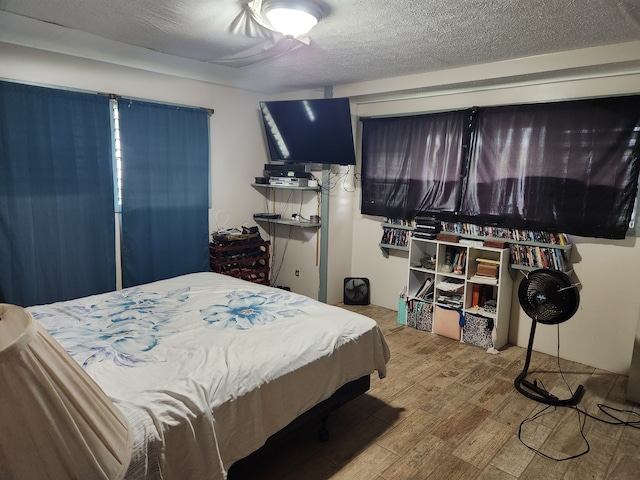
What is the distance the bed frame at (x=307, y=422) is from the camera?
193 centimetres

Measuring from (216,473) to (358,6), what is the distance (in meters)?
2.46

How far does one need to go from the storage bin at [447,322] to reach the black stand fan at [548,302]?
2.94 ft

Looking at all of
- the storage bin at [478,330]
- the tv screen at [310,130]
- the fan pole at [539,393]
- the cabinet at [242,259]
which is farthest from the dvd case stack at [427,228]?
the cabinet at [242,259]

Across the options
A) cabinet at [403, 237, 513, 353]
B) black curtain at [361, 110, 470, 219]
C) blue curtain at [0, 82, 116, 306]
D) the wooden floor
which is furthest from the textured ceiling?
the wooden floor

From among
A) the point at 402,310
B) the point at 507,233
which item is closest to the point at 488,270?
the point at 507,233

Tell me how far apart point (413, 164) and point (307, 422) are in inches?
119

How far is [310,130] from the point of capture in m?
4.51

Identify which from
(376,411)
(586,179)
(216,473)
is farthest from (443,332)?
(216,473)

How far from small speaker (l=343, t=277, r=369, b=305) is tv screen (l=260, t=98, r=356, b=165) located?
4.59 ft

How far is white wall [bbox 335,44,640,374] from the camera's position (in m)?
3.17

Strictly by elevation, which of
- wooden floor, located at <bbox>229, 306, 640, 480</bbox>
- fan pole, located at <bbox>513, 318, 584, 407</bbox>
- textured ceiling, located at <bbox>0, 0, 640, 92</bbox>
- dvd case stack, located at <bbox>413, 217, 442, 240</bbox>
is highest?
textured ceiling, located at <bbox>0, 0, 640, 92</bbox>

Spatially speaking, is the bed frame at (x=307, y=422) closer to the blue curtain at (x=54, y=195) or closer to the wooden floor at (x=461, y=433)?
the wooden floor at (x=461, y=433)

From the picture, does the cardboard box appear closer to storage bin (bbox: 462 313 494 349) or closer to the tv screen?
storage bin (bbox: 462 313 494 349)

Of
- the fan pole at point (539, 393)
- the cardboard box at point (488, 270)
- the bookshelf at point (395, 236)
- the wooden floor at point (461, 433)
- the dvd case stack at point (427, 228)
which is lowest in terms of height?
the wooden floor at point (461, 433)
